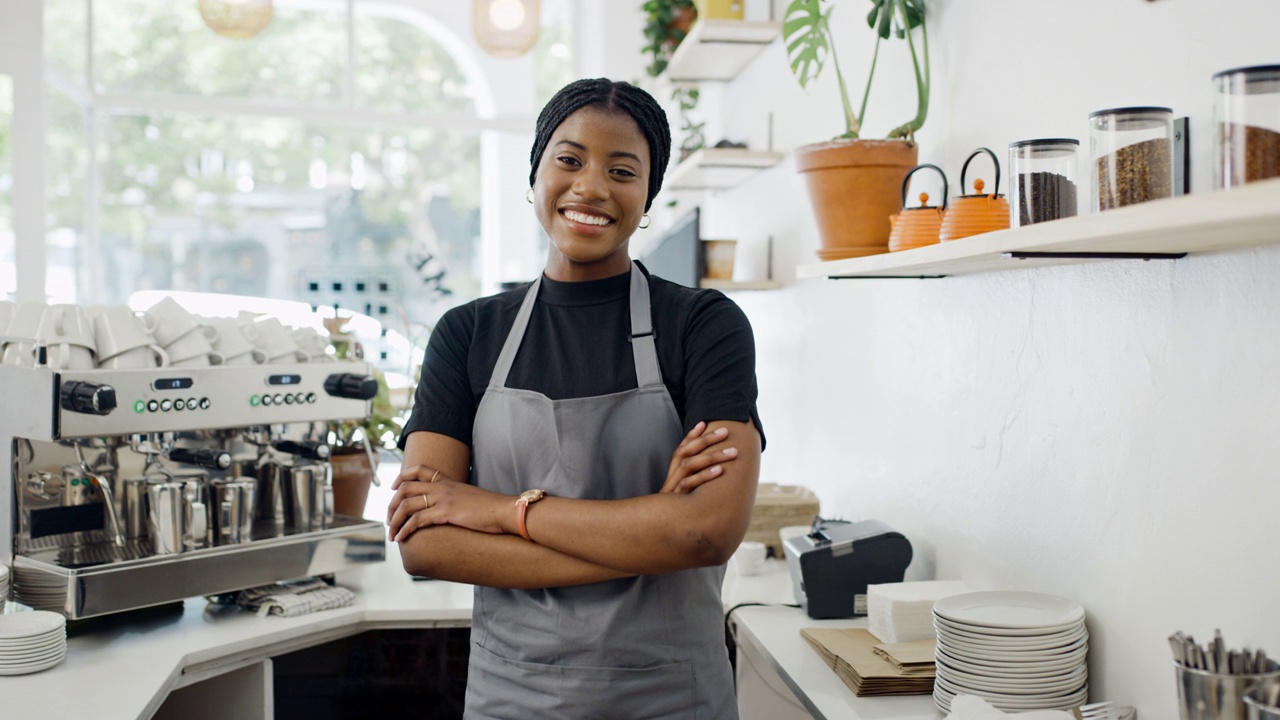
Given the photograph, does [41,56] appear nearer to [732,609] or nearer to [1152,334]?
[732,609]

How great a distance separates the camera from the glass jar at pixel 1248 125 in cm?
106

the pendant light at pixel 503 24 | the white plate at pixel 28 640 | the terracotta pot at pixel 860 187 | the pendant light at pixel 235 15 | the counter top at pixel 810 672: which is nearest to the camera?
the counter top at pixel 810 672

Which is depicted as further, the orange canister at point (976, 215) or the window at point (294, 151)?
the window at point (294, 151)

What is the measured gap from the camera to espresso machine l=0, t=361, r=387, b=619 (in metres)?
1.90

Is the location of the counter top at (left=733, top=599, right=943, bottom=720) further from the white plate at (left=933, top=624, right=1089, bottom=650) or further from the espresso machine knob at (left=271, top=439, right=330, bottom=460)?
the espresso machine knob at (left=271, top=439, right=330, bottom=460)

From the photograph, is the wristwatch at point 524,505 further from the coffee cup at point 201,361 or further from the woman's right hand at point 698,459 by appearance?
the coffee cup at point 201,361

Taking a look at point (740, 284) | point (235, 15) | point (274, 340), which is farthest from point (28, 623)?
point (235, 15)

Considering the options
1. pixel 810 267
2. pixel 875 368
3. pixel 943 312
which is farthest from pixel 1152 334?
pixel 875 368

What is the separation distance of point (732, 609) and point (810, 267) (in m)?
0.72

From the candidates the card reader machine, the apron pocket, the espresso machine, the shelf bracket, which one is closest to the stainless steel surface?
the espresso machine

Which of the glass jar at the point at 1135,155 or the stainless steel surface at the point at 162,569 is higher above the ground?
the glass jar at the point at 1135,155

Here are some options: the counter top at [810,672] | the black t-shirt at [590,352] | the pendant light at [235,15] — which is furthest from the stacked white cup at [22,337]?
the pendant light at [235,15]

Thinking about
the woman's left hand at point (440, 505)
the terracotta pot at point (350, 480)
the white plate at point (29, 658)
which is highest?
the woman's left hand at point (440, 505)

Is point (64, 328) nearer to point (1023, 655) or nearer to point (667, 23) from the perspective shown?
point (1023, 655)
